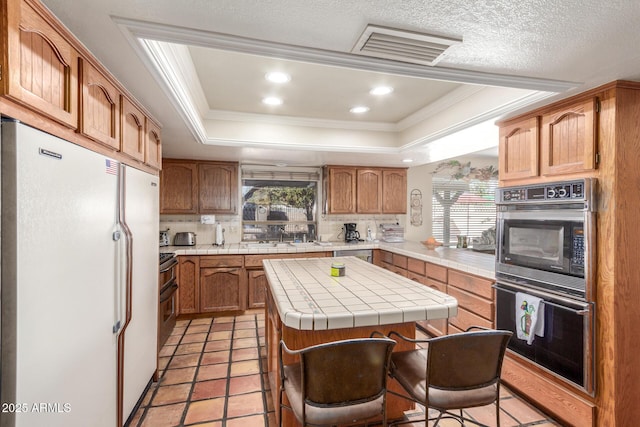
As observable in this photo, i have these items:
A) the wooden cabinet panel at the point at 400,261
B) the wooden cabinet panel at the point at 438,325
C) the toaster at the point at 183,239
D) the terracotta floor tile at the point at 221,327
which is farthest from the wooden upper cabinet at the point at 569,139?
the toaster at the point at 183,239

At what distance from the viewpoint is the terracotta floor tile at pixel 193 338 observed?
3.25m

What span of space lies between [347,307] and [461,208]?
173 inches

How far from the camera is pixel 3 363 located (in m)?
0.97

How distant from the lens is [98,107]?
5.16 ft

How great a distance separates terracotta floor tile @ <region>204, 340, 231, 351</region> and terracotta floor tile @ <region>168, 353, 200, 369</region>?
169mm

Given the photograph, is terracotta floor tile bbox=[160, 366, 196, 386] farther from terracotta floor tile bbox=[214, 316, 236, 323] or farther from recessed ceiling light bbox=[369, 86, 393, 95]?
recessed ceiling light bbox=[369, 86, 393, 95]

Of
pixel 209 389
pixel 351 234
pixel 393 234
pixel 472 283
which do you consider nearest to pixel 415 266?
pixel 472 283

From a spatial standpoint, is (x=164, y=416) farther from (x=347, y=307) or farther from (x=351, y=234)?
(x=351, y=234)

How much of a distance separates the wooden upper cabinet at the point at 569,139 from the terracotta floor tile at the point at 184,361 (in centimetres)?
322

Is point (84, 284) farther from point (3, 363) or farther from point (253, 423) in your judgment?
point (253, 423)

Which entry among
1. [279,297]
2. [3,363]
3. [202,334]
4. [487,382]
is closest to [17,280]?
[3,363]

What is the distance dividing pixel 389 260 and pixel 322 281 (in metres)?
2.49

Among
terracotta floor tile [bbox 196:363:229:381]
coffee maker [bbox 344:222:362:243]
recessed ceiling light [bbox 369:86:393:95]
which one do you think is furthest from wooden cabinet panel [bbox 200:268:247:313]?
recessed ceiling light [bbox 369:86:393:95]

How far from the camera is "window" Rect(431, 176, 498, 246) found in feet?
17.0
